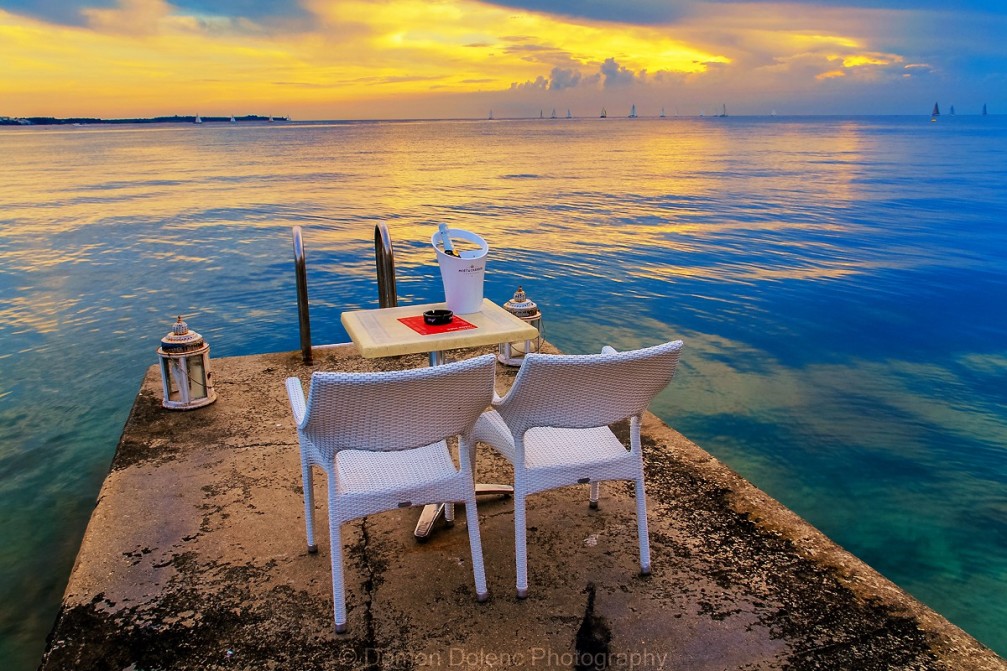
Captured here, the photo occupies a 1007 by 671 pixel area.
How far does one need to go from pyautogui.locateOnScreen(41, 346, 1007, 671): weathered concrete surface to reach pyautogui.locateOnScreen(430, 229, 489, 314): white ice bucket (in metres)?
0.92

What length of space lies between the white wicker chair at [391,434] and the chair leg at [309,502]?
0.51ft

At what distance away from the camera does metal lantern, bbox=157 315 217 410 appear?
4.46m

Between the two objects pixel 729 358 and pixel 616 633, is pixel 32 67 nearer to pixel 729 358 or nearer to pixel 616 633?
pixel 729 358

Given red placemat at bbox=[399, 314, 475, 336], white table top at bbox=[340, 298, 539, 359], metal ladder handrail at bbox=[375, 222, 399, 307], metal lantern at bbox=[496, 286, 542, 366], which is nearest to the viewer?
white table top at bbox=[340, 298, 539, 359]

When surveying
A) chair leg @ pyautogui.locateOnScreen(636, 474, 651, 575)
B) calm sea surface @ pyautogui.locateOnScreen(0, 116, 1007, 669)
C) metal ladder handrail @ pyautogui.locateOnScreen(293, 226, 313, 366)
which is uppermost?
metal ladder handrail @ pyautogui.locateOnScreen(293, 226, 313, 366)

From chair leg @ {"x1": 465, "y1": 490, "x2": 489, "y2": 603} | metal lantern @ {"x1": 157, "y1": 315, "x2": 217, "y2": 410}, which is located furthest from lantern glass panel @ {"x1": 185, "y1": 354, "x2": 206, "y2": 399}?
chair leg @ {"x1": 465, "y1": 490, "x2": 489, "y2": 603}

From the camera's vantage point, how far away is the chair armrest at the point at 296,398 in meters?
2.63

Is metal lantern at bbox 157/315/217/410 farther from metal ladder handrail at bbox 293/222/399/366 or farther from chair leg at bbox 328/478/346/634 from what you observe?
chair leg at bbox 328/478/346/634

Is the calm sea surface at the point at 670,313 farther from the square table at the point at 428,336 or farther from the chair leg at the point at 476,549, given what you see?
the chair leg at the point at 476,549

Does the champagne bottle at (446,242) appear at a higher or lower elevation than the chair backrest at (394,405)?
higher

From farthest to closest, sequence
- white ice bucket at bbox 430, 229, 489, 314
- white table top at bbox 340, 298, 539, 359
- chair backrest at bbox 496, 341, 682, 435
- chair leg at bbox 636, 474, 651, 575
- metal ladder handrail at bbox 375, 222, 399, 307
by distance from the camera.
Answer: metal ladder handrail at bbox 375, 222, 399, 307
white ice bucket at bbox 430, 229, 489, 314
white table top at bbox 340, 298, 539, 359
chair leg at bbox 636, 474, 651, 575
chair backrest at bbox 496, 341, 682, 435

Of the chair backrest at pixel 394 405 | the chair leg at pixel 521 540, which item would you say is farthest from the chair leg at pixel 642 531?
the chair backrest at pixel 394 405

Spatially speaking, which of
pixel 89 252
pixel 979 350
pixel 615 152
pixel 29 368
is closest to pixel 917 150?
pixel 615 152

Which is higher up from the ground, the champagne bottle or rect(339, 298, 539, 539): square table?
the champagne bottle
